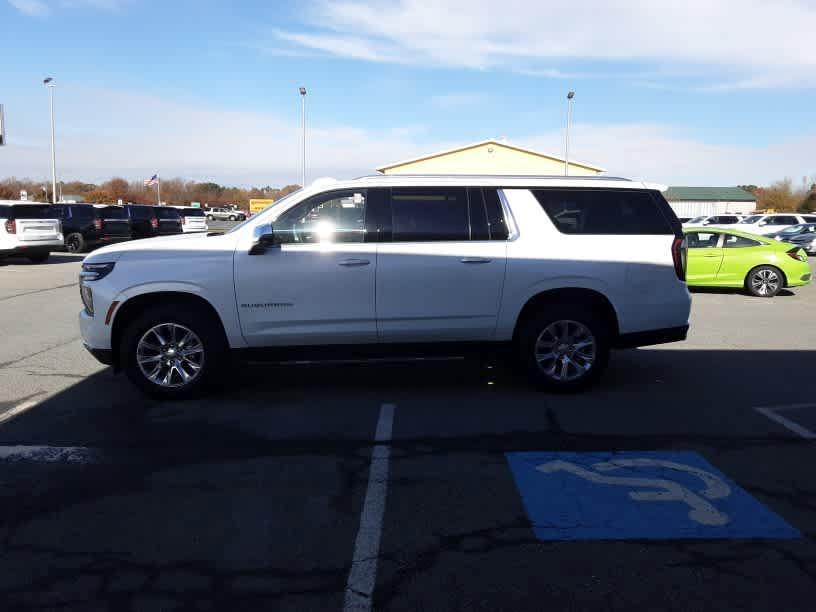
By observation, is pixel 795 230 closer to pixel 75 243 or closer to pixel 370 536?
pixel 75 243

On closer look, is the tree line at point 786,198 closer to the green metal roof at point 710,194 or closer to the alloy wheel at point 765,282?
the green metal roof at point 710,194

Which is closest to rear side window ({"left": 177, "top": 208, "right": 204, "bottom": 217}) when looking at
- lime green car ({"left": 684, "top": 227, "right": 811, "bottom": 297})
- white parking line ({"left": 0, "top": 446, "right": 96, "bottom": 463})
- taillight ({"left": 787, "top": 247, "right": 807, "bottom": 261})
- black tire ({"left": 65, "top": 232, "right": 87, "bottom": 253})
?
black tire ({"left": 65, "top": 232, "right": 87, "bottom": 253})

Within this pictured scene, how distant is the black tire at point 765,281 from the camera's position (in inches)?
599

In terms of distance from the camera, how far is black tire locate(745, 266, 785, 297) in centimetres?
1520

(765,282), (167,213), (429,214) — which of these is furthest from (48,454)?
(167,213)

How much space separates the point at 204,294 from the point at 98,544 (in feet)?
9.37

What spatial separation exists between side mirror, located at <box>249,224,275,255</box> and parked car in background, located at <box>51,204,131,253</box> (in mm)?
→ 23399

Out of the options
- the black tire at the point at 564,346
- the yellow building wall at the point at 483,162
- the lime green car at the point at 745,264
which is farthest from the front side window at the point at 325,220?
the yellow building wall at the point at 483,162

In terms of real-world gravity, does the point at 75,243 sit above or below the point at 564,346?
above

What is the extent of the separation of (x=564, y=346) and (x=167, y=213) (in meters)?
27.8

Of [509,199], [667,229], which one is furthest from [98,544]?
[667,229]

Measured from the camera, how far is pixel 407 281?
637cm

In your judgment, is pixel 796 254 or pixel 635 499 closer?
pixel 635 499

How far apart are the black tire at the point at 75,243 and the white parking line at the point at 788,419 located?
26452 mm
